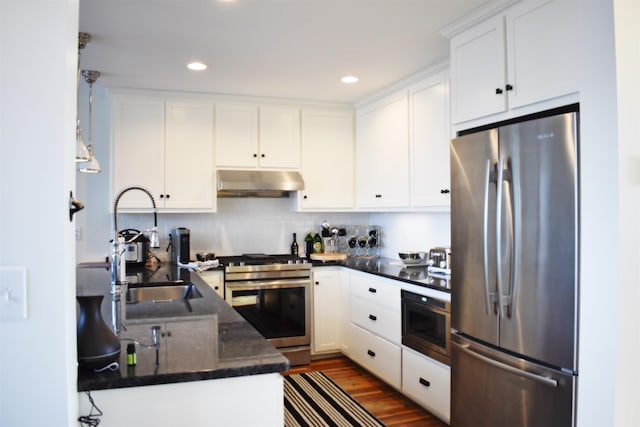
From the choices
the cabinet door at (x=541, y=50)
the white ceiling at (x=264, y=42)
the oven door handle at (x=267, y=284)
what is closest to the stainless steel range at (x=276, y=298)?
the oven door handle at (x=267, y=284)

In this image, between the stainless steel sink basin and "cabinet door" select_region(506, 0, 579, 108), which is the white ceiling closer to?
"cabinet door" select_region(506, 0, 579, 108)

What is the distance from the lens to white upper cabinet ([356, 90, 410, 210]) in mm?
3846

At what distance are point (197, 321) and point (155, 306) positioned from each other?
0.52 metres

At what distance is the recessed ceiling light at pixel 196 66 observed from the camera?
340cm

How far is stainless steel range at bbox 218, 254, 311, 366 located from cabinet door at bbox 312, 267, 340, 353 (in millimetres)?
84

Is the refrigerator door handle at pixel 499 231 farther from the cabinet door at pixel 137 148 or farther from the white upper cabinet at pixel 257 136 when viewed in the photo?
the cabinet door at pixel 137 148

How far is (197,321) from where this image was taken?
6.24ft

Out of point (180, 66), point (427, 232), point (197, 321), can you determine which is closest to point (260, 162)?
point (180, 66)

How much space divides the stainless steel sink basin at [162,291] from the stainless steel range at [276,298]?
89cm

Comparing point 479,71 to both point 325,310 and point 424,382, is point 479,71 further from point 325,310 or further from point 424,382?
point 325,310

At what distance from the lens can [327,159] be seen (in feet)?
15.2

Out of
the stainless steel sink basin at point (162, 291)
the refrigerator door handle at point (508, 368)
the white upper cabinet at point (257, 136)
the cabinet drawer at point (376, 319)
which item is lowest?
the cabinet drawer at point (376, 319)
